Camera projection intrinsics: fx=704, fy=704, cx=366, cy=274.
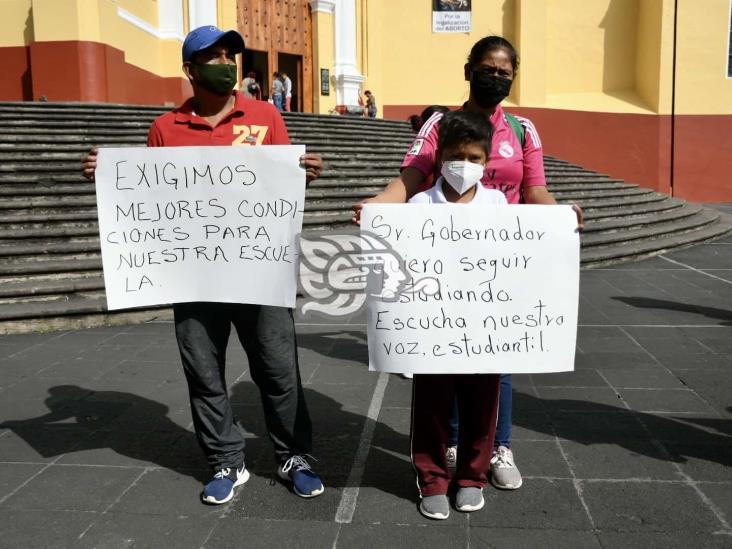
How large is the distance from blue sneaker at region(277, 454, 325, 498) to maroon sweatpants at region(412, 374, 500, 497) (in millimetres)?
454

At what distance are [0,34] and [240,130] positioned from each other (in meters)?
12.8

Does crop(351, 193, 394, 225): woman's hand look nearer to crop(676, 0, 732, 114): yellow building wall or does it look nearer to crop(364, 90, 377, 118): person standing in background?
crop(364, 90, 377, 118): person standing in background

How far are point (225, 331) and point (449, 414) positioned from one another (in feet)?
3.26

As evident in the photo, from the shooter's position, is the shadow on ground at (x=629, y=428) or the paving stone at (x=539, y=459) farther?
the shadow on ground at (x=629, y=428)

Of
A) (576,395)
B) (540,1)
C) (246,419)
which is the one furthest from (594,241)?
(540,1)

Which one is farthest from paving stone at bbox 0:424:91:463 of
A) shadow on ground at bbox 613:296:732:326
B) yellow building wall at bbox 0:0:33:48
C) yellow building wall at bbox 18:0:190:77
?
yellow building wall at bbox 0:0:33:48

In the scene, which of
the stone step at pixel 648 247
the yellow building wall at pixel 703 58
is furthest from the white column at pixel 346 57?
the stone step at pixel 648 247

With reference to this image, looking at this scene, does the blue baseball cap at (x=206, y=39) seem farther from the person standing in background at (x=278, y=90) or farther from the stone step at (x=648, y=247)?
the person standing in background at (x=278, y=90)

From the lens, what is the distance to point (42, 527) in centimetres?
276

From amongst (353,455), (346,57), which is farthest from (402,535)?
(346,57)

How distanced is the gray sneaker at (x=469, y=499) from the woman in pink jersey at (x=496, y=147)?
8.8 inches

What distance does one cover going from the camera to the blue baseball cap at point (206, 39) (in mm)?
2717

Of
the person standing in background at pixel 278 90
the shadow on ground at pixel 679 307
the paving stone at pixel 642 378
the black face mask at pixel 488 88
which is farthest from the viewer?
the person standing in background at pixel 278 90

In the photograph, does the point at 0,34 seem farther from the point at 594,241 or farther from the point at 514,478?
the point at 514,478
